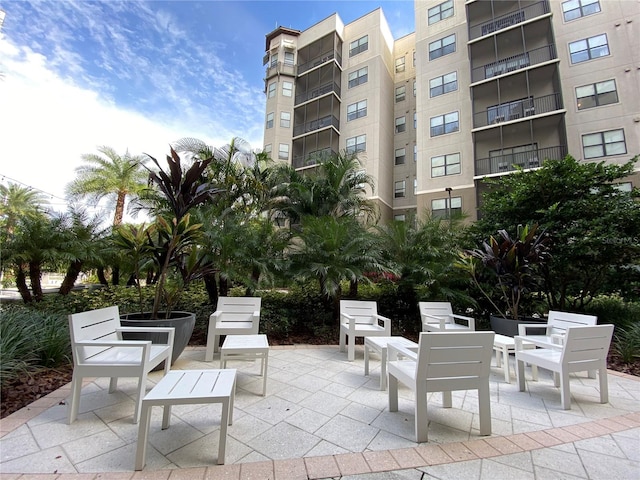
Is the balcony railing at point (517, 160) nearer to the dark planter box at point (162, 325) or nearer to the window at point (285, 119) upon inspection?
the window at point (285, 119)

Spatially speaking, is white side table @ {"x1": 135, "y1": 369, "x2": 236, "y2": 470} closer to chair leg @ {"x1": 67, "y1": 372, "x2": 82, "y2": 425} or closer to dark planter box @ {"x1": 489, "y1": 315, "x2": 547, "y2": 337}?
chair leg @ {"x1": 67, "y1": 372, "x2": 82, "y2": 425}

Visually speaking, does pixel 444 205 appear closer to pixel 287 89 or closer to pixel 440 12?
pixel 440 12

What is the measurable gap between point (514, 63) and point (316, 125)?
11736 mm

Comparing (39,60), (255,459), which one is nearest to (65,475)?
(255,459)

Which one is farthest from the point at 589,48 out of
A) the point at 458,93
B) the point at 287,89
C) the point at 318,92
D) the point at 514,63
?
the point at 287,89

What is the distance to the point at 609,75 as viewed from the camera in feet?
42.3

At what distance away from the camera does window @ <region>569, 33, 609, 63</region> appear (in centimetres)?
1316

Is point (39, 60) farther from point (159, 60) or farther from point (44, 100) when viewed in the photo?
point (159, 60)

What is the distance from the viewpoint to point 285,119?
21906 mm

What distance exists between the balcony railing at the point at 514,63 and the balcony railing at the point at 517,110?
70.4 inches

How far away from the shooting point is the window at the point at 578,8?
13.6m

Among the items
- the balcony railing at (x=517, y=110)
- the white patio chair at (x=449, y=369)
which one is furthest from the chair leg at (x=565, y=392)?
the balcony railing at (x=517, y=110)

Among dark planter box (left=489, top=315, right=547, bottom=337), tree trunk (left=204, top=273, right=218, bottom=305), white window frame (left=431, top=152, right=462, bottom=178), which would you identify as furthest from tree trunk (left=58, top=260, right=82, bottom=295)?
white window frame (left=431, top=152, right=462, bottom=178)

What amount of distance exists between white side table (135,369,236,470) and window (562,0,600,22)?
20761 mm
